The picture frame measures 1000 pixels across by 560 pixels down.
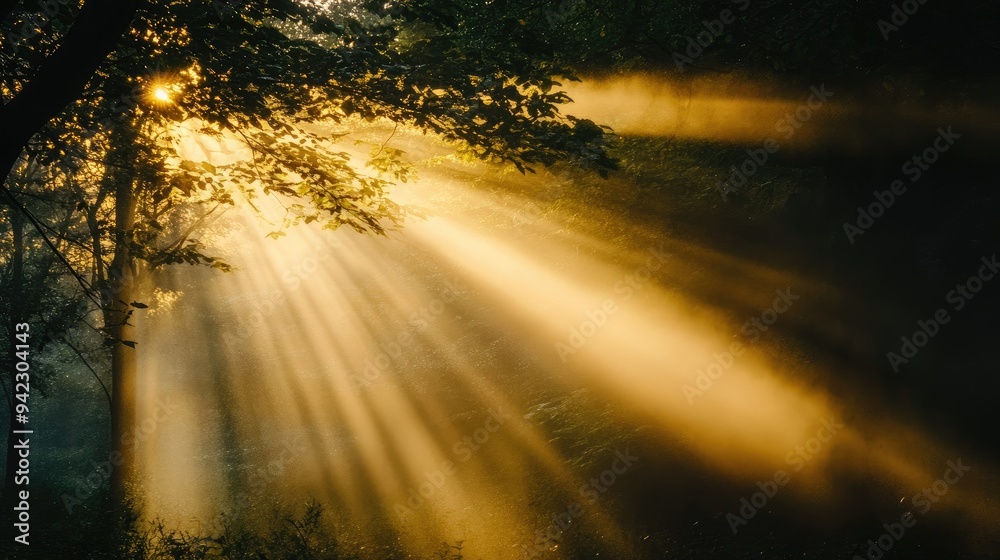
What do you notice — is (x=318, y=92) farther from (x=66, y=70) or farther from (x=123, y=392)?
(x=123, y=392)

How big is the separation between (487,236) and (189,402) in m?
20.2

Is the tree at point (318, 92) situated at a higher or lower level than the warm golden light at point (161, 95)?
lower

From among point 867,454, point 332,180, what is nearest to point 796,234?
point 867,454

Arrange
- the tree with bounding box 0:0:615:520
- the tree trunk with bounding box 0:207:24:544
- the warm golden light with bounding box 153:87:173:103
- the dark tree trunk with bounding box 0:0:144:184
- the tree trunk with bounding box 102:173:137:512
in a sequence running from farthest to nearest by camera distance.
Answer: the tree trunk with bounding box 0:207:24:544 → the tree trunk with bounding box 102:173:137:512 → the warm golden light with bounding box 153:87:173:103 → the tree with bounding box 0:0:615:520 → the dark tree trunk with bounding box 0:0:144:184

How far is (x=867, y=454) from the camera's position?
9.02 meters

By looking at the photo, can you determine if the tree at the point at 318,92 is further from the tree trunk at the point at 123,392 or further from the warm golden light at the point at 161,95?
the tree trunk at the point at 123,392

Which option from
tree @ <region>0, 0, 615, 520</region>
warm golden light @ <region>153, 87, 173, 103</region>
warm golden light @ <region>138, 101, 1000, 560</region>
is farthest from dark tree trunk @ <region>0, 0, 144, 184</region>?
warm golden light @ <region>138, 101, 1000, 560</region>

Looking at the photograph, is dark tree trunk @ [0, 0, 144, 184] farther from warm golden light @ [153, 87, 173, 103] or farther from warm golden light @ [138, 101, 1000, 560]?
warm golden light @ [138, 101, 1000, 560]

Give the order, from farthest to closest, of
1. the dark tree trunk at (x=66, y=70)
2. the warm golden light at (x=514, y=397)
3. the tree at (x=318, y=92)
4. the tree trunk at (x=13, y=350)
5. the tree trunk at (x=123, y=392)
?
the tree trunk at (x=13, y=350)
the tree trunk at (x=123, y=392)
the warm golden light at (x=514, y=397)
the tree at (x=318, y=92)
the dark tree trunk at (x=66, y=70)

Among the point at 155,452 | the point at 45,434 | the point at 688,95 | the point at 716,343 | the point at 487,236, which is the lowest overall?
the point at 716,343

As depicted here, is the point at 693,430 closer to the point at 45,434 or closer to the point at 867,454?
the point at 867,454

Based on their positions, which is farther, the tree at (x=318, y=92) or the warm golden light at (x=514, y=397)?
the warm golden light at (x=514, y=397)

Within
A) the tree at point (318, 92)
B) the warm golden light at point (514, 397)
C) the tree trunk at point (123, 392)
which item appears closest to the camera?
the tree at point (318, 92)

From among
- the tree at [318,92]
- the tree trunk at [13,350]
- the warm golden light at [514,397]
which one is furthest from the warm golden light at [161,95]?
A: the tree trunk at [13,350]
